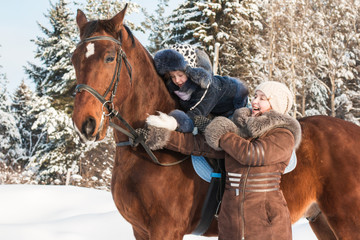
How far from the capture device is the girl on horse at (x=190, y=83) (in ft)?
8.73

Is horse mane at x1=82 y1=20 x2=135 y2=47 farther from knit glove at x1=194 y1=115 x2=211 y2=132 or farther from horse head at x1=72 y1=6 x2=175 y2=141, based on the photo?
knit glove at x1=194 y1=115 x2=211 y2=132

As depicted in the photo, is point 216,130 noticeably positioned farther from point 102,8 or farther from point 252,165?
point 102,8

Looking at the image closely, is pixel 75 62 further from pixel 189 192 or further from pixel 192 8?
pixel 192 8

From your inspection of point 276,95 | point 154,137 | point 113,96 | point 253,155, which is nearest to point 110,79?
point 113,96

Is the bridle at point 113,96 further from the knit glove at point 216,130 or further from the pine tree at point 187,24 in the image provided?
the pine tree at point 187,24

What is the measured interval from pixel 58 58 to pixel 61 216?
13.5 metres

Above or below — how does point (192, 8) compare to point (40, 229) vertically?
above

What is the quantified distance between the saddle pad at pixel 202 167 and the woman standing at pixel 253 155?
0.12 metres

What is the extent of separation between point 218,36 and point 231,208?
14311mm

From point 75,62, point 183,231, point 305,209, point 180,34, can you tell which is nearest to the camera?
point 75,62

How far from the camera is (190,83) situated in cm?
275

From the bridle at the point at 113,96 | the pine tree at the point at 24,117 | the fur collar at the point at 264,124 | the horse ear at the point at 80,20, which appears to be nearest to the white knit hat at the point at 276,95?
the fur collar at the point at 264,124

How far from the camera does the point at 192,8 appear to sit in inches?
648

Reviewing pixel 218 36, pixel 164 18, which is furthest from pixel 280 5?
pixel 164 18
